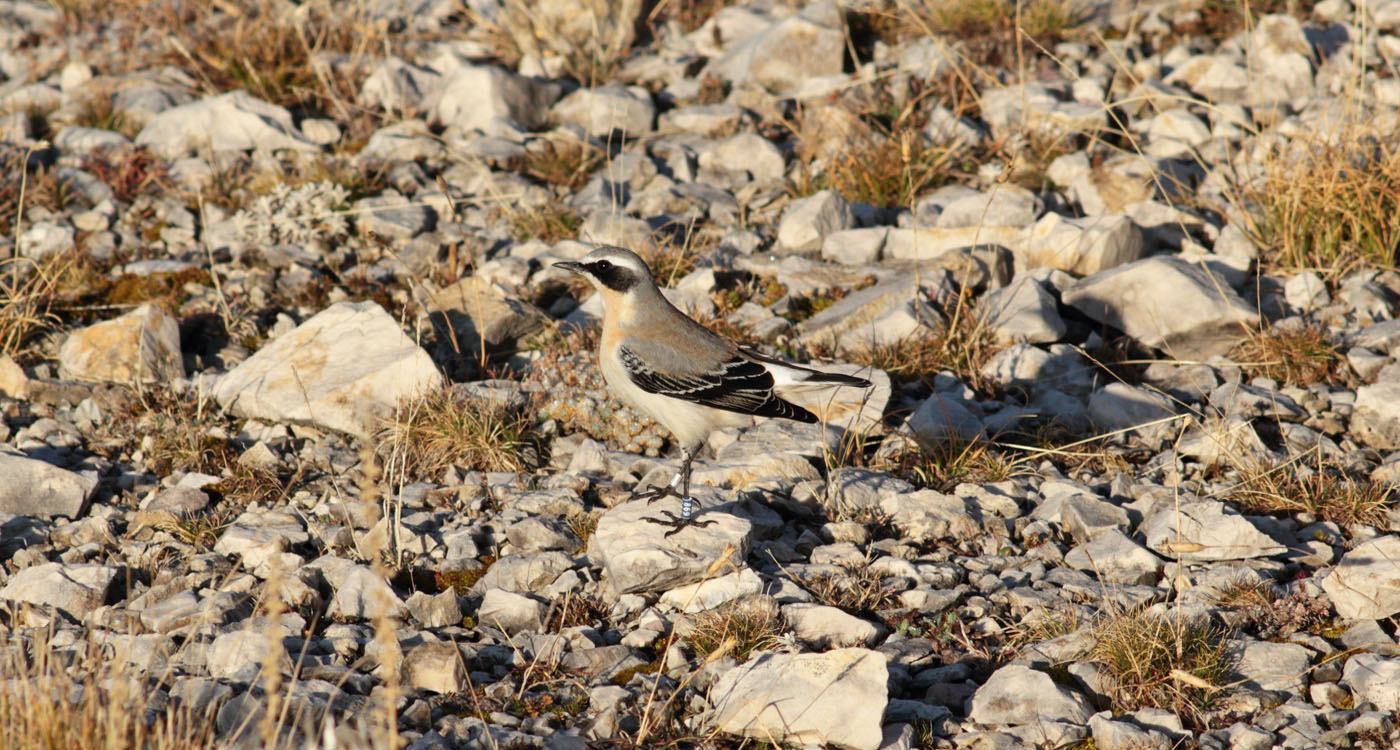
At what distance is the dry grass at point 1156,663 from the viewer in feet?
18.2

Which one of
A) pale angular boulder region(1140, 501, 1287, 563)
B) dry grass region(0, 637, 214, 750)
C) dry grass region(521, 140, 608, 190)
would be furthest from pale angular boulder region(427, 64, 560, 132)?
dry grass region(0, 637, 214, 750)

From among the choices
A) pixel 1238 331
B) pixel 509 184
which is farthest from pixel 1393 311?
pixel 509 184

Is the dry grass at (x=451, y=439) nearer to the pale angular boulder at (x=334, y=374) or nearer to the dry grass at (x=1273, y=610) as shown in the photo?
the pale angular boulder at (x=334, y=374)

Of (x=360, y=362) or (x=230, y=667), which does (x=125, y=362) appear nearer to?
(x=360, y=362)

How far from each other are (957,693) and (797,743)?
94 centimetres

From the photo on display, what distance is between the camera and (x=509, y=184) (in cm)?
1184

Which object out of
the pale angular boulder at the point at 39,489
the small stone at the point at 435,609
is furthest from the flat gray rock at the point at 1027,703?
the pale angular boulder at the point at 39,489

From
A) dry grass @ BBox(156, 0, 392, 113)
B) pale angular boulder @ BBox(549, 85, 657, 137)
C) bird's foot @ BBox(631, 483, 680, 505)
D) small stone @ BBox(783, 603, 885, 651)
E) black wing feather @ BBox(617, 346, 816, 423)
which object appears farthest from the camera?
dry grass @ BBox(156, 0, 392, 113)

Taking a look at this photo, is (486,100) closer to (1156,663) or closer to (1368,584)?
(1156,663)

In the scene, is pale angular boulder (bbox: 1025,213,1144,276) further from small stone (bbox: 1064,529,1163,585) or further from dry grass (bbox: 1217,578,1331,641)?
dry grass (bbox: 1217,578,1331,641)

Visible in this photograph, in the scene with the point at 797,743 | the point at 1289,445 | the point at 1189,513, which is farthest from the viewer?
the point at 1289,445

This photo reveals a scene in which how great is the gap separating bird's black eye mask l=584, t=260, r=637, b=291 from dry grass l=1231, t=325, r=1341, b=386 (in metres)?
4.75

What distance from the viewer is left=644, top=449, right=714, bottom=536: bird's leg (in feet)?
22.0

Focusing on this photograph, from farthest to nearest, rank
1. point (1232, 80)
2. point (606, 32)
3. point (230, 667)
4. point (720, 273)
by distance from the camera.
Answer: point (606, 32)
point (1232, 80)
point (720, 273)
point (230, 667)
